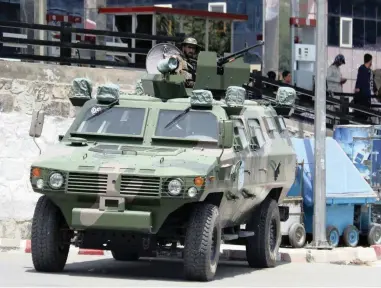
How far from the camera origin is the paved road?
558 inches

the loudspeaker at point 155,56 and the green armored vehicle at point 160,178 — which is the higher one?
the loudspeaker at point 155,56

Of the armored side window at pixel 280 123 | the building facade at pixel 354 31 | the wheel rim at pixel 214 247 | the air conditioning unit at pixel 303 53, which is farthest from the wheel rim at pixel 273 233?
the building facade at pixel 354 31

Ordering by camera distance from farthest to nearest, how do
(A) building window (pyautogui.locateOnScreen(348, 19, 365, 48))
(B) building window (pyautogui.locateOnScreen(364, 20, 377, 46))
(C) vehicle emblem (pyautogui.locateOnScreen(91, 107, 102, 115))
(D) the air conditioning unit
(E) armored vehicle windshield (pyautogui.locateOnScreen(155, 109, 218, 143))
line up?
1. (B) building window (pyautogui.locateOnScreen(364, 20, 377, 46))
2. (A) building window (pyautogui.locateOnScreen(348, 19, 365, 48))
3. (D) the air conditioning unit
4. (C) vehicle emblem (pyautogui.locateOnScreen(91, 107, 102, 115))
5. (E) armored vehicle windshield (pyautogui.locateOnScreen(155, 109, 218, 143))

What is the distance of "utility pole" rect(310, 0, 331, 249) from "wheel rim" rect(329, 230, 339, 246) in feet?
2.67

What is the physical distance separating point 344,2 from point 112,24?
29.6 ft

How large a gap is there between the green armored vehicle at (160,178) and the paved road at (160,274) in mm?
275

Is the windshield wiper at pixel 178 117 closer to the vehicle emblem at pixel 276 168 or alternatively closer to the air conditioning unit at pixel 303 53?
the vehicle emblem at pixel 276 168

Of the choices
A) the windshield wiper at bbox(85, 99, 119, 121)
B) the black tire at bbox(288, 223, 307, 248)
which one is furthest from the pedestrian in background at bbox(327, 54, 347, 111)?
the windshield wiper at bbox(85, 99, 119, 121)

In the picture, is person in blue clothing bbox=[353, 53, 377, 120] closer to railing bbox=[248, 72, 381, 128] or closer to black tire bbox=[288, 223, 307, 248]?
railing bbox=[248, 72, 381, 128]

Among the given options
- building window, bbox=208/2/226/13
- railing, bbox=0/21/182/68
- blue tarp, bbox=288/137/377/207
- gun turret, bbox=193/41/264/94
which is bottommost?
blue tarp, bbox=288/137/377/207

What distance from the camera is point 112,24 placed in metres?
36.1

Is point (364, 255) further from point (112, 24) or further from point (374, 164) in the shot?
point (112, 24)

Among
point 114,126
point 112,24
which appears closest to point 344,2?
point 112,24

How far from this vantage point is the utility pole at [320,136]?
19422 millimetres
